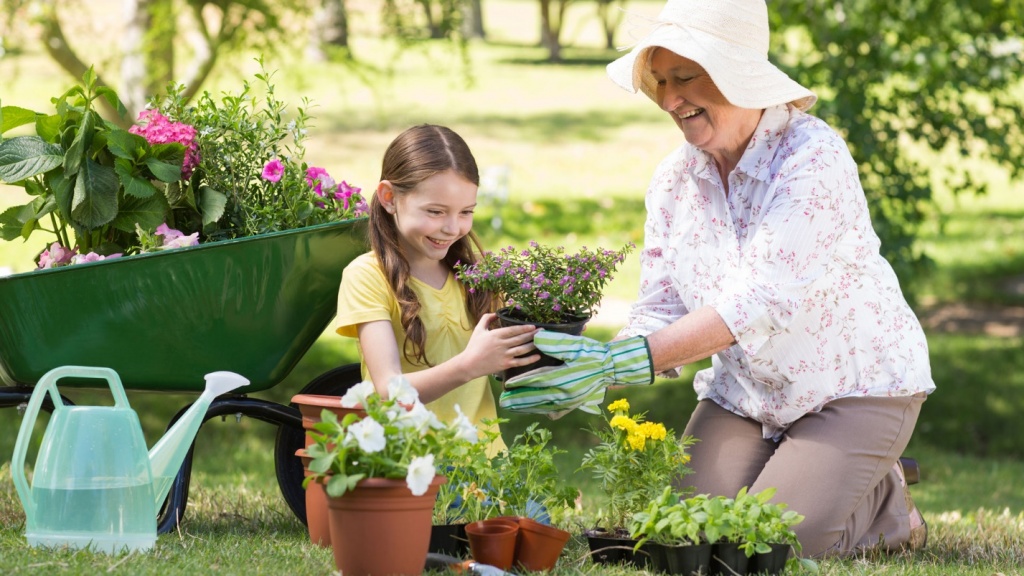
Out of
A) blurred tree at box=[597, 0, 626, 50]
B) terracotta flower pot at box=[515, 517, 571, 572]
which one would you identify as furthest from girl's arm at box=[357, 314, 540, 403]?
blurred tree at box=[597, 0, 626, 50]

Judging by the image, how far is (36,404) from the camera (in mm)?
2533

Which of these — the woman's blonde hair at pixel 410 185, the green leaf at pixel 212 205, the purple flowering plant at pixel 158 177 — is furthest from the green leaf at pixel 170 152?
the woman's blonde hair at pixel 410 185

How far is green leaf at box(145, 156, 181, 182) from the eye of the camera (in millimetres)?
2838

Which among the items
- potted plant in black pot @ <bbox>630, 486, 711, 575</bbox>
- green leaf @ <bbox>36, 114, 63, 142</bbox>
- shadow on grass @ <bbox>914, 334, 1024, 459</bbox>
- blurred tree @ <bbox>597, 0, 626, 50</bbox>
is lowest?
shadow on grass @ <bbox>914, 334, 1024, 459</bbox>

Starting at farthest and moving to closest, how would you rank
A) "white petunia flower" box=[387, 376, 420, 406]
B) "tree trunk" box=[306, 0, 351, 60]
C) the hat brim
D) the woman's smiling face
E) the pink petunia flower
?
1. "tree trunk" box=[306, 0, 351, 60]
2. the pink petunia flower
3. the woman's smiling face
4. the hat brim
5. "white petunia flower" box=[387, 376, 420, 406]

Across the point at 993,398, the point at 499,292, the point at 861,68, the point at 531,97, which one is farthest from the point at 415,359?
the point at 531,97

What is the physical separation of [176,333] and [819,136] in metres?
1.71

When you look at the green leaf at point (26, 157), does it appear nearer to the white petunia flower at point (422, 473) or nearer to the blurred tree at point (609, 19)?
the white petunia flower at point (422, 473)

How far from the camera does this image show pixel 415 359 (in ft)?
9.41

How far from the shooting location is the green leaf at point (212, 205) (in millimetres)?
2896

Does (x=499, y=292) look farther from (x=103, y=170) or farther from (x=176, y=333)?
(x=103, y=170)

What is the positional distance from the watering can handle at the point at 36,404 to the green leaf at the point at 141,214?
15.9 inches

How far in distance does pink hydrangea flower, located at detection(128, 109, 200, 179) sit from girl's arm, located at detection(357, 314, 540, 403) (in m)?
0.66

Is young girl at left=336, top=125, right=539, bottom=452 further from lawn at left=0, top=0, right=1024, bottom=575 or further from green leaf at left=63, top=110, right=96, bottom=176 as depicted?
green leaf at left=63, top=110, right=96, bottom=176
